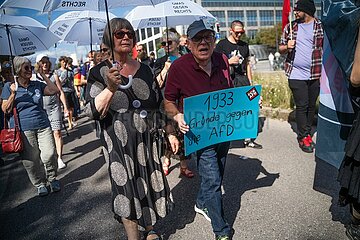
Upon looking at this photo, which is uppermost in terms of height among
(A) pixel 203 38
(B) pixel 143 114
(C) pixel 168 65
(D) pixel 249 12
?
(D) pixel 249 12

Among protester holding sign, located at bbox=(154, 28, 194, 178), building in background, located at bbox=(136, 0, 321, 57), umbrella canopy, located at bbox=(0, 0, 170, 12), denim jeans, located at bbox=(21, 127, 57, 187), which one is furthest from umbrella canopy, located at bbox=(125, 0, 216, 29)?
building in background, located at bbox=(136, 0, 321, 57)

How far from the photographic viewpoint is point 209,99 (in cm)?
268

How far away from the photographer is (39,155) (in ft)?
14.4

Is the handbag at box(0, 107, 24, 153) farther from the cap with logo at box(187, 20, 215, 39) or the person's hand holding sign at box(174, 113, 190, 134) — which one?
the cap with logo at box(187, 20, 215, 39)

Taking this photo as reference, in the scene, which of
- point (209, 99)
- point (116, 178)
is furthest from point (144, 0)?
point (116, 178)

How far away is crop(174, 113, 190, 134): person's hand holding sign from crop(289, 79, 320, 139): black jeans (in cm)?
301

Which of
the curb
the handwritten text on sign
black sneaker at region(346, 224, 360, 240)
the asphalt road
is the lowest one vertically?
the curb

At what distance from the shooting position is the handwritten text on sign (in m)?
2.67

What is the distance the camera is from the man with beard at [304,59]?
480cm

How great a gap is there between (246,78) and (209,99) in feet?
9.58

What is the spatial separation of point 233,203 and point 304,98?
2361 millimetres

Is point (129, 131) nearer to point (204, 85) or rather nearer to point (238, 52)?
point (204, 85)

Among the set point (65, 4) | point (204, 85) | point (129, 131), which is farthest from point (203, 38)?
point (65, 4)

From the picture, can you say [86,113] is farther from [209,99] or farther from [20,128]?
[20,128]
